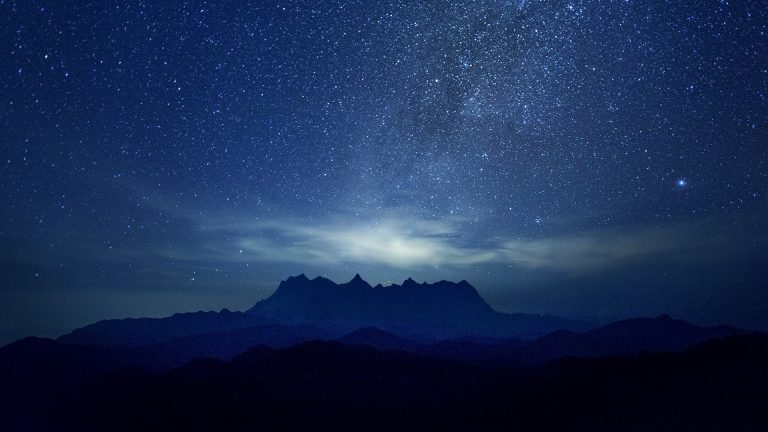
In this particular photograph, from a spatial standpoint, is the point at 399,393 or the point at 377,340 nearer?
the point at 399,393

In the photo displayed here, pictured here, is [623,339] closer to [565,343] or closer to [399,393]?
[565,343]

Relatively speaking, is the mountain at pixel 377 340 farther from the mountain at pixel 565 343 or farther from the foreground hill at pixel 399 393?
the foreground hill at pixel 399 393

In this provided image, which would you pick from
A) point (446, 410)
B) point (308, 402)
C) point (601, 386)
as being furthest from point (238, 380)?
point (601, 386)

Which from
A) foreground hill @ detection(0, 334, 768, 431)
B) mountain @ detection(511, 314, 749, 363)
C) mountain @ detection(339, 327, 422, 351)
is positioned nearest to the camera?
foreground hill @ detection(0, 334, 768, 431)

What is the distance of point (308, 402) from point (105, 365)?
80.3 m

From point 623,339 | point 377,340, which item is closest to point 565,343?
point 623,339

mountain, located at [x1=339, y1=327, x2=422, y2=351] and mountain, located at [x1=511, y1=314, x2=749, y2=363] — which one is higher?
mountain, located at [x1=339, y1=327, x2=422, y2=351]

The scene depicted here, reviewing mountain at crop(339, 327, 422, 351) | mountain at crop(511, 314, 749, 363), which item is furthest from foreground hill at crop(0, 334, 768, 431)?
mountain at crop(339, 327, 422, 351)

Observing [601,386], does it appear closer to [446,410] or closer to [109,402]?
[446,410]

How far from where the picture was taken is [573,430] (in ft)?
175

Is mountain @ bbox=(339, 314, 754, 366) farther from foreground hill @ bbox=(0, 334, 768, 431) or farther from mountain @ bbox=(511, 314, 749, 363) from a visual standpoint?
foreground hill @ bbox=(0, 334, 768, 431)

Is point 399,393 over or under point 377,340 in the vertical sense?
under

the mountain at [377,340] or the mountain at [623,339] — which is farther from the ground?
the mountain at [377,340]

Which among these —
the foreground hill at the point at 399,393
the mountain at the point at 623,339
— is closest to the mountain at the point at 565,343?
the mountain at the point at 623,339
